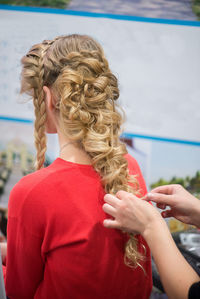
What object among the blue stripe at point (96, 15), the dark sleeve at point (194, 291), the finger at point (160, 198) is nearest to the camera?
the dark sleeve at point (194, 291)

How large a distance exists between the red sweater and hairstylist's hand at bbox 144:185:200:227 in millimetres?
179

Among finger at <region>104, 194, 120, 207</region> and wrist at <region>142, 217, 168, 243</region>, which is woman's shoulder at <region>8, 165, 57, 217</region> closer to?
finger at <region>104, 194, 120, 207</region>

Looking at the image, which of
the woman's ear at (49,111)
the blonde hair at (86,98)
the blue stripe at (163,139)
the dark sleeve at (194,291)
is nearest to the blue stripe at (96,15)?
the blue stripe at (163,139)

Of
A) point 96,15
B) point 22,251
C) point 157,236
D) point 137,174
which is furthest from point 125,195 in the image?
point 96,15

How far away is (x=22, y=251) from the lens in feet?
3.24

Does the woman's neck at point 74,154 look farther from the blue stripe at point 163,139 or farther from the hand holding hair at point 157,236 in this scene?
the blue stripe at point 163,139

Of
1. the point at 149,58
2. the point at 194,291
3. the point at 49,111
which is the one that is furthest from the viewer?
the point at 149,58

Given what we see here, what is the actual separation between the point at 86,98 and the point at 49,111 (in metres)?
0.16

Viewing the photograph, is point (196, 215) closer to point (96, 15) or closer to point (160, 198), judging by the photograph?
point (160, 198)

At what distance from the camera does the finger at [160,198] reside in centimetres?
97

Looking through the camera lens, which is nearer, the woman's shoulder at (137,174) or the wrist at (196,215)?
the wrist at (196,215)

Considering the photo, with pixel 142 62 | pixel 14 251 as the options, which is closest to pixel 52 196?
pixel 14 251

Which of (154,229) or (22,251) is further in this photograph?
(22,251)

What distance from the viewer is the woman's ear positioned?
43.1 inches
